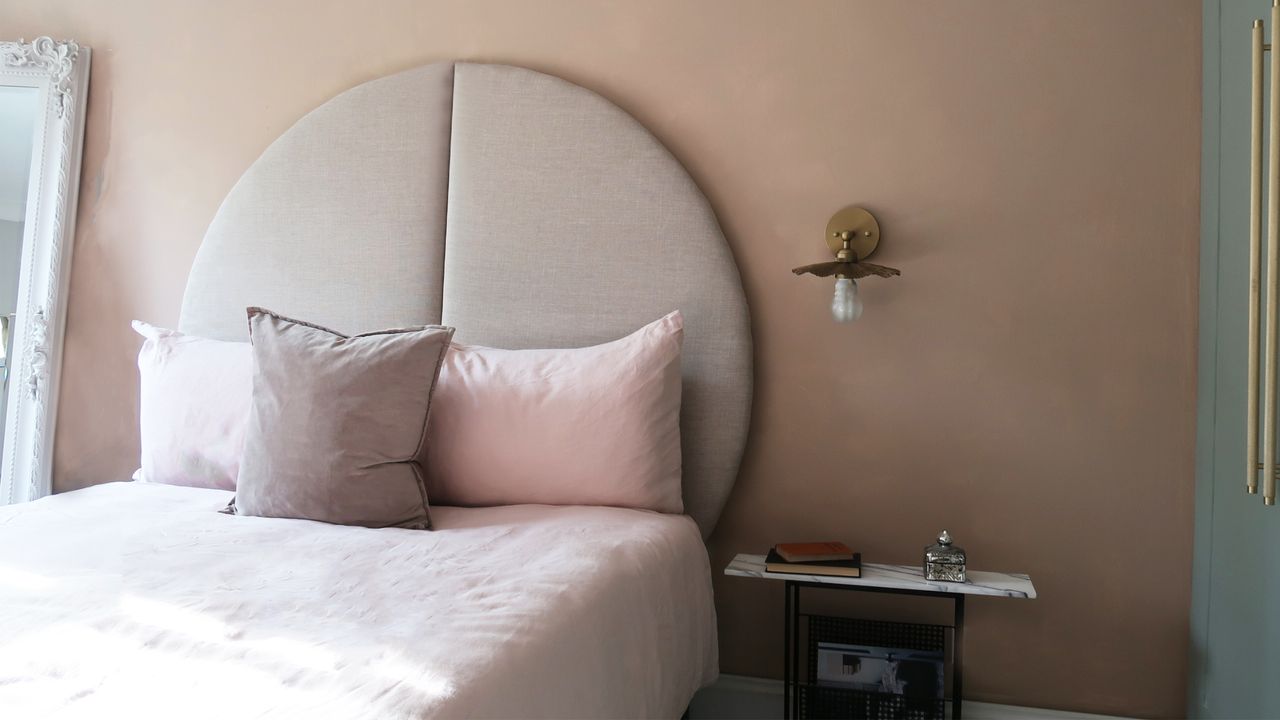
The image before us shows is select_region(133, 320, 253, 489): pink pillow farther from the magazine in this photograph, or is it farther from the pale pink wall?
the magazine

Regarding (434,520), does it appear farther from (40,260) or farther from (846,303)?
(40,260)

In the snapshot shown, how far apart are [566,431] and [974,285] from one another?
108 centimetres

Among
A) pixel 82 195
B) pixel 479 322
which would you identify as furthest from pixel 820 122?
pixel 82 195

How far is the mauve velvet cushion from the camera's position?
1.91 m

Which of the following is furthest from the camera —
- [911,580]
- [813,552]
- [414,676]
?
[813,552]

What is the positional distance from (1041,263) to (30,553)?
2.21 meters

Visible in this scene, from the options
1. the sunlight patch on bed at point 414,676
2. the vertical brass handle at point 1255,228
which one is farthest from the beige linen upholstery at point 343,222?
the vertical brass handle at point 1255,228

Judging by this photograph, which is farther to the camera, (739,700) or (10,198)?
(10,198)

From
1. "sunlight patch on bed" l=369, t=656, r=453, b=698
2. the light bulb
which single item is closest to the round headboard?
the light bulb

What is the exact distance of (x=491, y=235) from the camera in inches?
99.3

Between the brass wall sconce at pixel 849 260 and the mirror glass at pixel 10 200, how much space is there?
8.10 ft

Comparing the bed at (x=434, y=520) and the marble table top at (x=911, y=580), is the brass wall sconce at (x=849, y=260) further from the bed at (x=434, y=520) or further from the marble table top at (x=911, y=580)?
the marble table top at (x=911, y=580)

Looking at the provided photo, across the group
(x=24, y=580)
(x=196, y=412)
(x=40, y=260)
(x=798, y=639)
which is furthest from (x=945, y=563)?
(x=40, y=260)

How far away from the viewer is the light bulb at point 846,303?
7.43 feet
